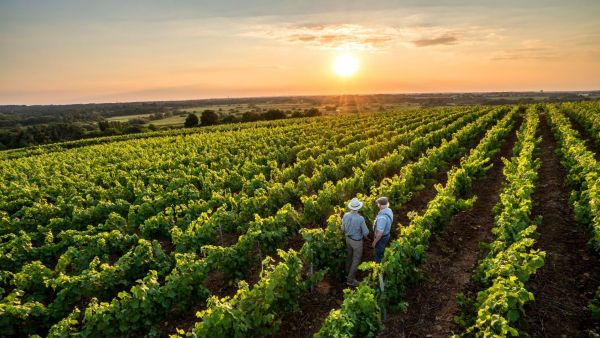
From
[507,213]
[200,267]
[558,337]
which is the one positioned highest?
[507,213]

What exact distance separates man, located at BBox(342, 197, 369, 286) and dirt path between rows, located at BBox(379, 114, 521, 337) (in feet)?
4.49

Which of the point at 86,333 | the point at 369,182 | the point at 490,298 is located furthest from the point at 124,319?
the point at 369,182

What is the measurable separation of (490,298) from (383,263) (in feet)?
6.57

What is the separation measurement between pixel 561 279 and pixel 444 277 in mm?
2584

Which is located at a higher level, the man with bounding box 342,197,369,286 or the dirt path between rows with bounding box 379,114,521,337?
the man with bounding box 342,197,369,286

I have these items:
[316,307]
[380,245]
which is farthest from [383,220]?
→ [316,307]

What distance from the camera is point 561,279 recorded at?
8344 mm

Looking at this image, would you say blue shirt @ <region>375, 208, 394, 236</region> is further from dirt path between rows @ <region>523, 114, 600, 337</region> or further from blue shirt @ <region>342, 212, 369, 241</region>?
dirt path between rows @ <region>523, 114, 600, 337</region>

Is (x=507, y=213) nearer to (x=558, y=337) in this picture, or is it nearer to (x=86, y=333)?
(x=558, y=337)

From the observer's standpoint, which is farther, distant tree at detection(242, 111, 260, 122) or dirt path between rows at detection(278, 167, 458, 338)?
distant tree at detection(242, 111, 260, 122)

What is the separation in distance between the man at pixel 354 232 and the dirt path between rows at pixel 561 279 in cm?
349

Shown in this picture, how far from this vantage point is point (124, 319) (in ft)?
22.4

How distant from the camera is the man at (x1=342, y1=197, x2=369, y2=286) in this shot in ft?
27.2

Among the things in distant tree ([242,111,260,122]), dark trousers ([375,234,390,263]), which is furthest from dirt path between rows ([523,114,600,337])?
distant tree ([242,111,260,122])
